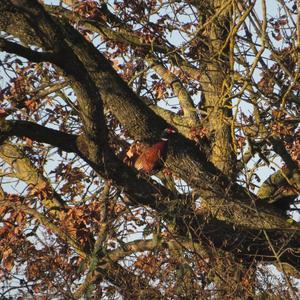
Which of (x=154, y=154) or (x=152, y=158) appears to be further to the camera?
(x=152, y=158)

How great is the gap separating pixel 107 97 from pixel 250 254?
6.40ft

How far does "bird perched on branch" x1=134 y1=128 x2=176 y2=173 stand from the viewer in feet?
19.2

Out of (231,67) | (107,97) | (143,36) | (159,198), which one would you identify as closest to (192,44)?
(143,36)

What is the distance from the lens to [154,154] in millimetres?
5902

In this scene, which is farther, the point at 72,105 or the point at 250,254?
the point at 72,105

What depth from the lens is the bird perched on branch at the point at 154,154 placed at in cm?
586

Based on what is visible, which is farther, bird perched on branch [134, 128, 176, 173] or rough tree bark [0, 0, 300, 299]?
bird perched on branch [134, 128, 176, 173]

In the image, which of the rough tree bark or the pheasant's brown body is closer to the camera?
the rough tree bark

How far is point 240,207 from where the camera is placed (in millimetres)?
6152

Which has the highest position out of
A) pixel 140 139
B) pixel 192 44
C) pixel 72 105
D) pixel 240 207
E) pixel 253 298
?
pixel 192 44

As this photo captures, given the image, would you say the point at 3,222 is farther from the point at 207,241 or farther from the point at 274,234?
the point at 274,234

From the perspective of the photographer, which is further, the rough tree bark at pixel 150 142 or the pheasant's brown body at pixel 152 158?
the pheasant's brown body at pixel 152 158

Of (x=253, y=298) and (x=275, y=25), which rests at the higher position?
(x=275, y=25)

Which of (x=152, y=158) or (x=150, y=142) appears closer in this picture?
(x=150, y=142)
